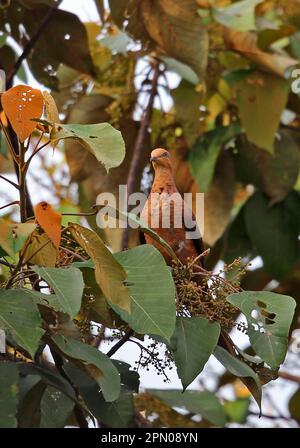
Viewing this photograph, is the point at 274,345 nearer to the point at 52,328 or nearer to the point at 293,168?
the point at 52,328

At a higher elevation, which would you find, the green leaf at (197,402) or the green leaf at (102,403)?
the green leaf at (102,403)

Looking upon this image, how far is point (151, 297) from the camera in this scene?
2.29 metres

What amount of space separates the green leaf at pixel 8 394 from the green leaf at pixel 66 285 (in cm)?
20

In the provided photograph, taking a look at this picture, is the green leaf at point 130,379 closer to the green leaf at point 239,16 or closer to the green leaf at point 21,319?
the green leaf at point 21,319

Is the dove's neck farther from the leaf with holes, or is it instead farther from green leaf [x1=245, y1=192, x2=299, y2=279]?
the leaf with holes

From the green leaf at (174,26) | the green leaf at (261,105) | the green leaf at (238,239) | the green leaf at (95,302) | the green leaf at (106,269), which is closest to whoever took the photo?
the green leaf at (106,269)

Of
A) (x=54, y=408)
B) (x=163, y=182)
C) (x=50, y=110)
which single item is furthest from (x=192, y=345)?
(x=163, y=182)

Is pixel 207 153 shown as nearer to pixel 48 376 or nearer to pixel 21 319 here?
pixel 48 376

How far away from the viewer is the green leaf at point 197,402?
3.56 m

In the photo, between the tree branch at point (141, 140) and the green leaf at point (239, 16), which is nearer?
the green leaf at point (239, 16)

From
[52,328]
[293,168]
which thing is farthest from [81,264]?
[293,168]

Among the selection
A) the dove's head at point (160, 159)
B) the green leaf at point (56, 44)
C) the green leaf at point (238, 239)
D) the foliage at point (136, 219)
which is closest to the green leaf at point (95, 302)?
the foliage at point (136, 219)

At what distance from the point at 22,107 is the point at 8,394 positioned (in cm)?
61

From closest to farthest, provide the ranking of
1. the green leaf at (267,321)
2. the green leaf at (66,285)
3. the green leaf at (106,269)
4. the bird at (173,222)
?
the green leaf at (66,285) → the green leaf at (106,269) → the green leaf at (267,321) → the bird at (173,222)
